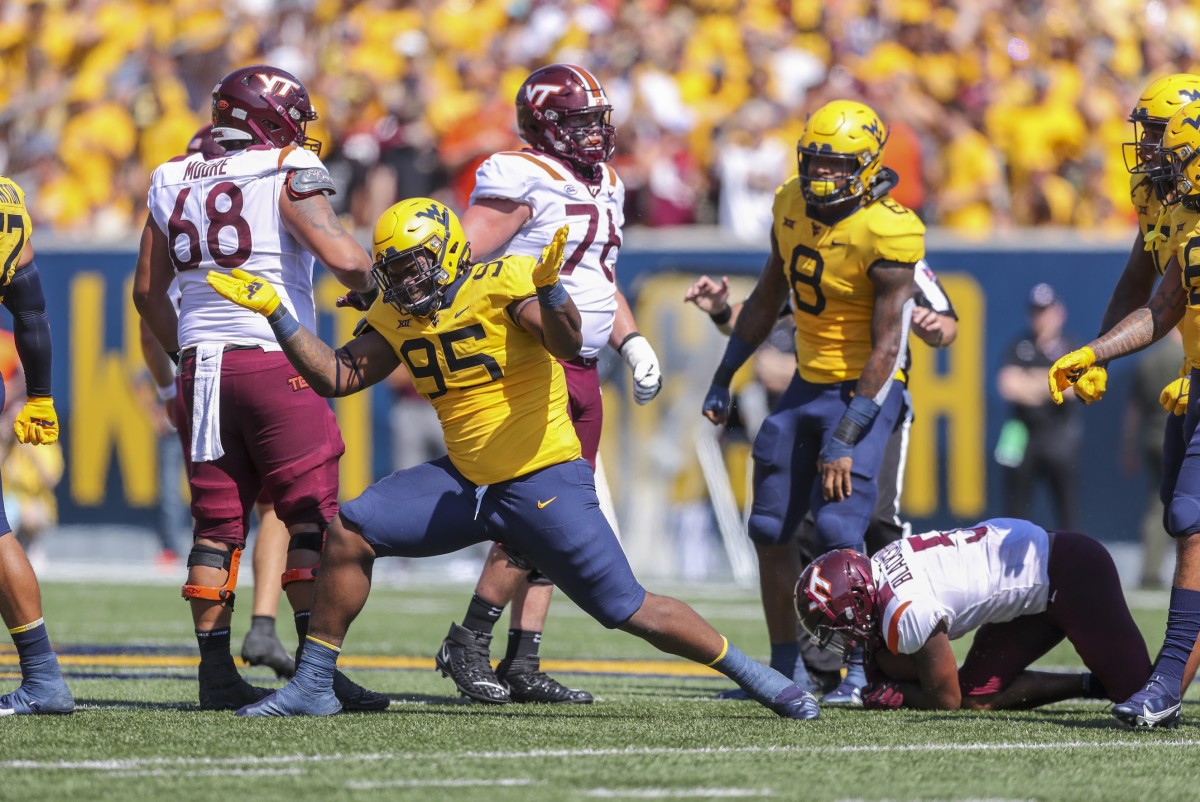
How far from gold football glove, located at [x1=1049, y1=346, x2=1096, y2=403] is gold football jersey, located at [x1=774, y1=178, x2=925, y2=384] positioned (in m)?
0.78

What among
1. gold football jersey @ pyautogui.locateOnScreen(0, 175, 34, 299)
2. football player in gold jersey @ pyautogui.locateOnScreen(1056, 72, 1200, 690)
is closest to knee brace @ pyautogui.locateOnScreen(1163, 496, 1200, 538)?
football player in gold jersey @ pyautogui.locateOnScreen(1056, 72, 1200, 690)

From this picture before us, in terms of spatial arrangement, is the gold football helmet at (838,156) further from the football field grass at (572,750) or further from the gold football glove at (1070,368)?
the football field grass at (572,750)

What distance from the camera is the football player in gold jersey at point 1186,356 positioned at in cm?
562

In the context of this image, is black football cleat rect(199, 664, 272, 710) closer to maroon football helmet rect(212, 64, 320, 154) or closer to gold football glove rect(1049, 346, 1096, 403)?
maroon football helmet rect(212, 64, 320, 154)

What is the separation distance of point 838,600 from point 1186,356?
51.3 inches

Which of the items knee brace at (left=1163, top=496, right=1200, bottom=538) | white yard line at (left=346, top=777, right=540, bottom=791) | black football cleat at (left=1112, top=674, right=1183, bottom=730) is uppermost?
knee brace at (left=1163, top=496, right=1200, bottom=538)

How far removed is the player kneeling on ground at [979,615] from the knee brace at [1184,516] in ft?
1.67

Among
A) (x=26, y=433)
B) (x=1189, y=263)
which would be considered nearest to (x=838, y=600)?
(x=1189, y=263)

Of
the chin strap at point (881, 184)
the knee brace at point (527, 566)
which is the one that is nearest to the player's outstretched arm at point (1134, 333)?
the chin strap at point (881, 184)

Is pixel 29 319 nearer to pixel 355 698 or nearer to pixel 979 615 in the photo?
pixel 355 698

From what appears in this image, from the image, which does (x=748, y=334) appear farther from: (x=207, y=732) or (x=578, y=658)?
(x=207, y=732)

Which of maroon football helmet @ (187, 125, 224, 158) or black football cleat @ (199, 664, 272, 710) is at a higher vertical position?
maroon football helmet @ (187, 125, 224, 158)

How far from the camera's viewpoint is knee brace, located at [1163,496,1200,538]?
221 inches

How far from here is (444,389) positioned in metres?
5.68
